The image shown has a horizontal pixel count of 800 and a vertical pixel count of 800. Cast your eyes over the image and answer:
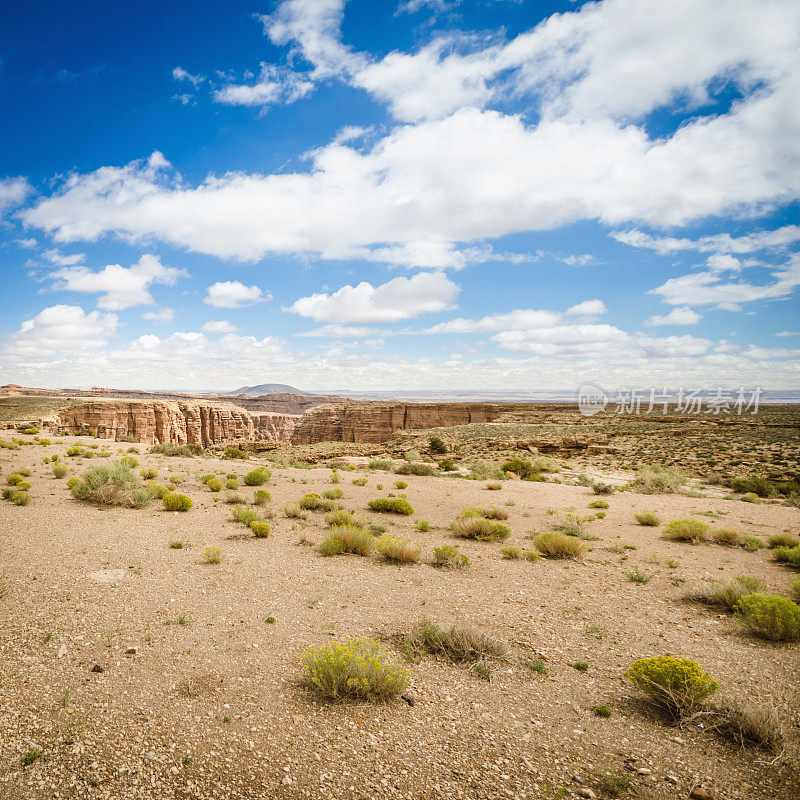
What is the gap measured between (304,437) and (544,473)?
55655 mm

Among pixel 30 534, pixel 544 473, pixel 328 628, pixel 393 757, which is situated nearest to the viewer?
pixel 393 757

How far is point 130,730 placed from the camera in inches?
159

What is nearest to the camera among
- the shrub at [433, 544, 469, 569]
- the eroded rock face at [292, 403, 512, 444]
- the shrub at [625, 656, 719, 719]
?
the shrub at [625, 656, 719, 719]

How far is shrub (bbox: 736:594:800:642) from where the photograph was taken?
19.7 ft

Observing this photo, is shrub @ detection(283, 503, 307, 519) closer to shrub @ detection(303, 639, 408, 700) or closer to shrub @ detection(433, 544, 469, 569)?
shrub @ detection(433, 544, 469, 569)

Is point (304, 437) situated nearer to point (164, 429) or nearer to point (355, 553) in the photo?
point (164, 429)

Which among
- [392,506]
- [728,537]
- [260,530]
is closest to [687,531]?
Answer: [728,537]

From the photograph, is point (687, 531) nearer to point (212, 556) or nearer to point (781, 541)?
point (781, 541)

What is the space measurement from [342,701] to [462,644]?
71.6 inches

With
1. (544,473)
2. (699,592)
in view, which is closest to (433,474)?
(544,473)

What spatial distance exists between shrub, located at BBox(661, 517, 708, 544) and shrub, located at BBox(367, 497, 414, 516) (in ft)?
25.0

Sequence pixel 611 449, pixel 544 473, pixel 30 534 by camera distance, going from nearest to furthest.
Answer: pixel 30 534
pixel 544 473
pixel 611 449

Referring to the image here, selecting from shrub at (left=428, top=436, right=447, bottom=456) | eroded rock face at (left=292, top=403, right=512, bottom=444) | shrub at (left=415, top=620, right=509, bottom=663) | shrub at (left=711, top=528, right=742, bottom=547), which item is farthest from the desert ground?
eroded rock face at (left=292, top=403, right=512, bottom=444)

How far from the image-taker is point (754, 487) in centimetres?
2044
